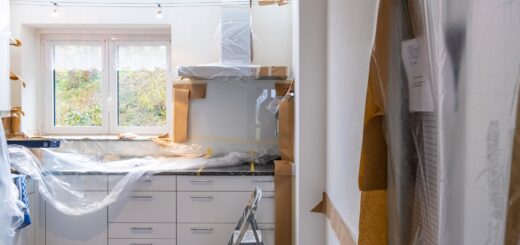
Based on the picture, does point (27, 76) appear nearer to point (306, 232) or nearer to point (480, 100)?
point (306, 232)

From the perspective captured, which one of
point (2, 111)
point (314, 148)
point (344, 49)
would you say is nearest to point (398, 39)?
point (344, 49)

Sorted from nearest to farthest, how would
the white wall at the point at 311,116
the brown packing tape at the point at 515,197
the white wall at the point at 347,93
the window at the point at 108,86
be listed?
the brown packing tape at the point at 515,197 → the white wall at the point at 347,93 → the white wall at the point at 311,116 → the window at the point at 108,86

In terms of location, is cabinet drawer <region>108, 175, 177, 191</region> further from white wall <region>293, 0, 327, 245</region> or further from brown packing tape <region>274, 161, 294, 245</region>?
white wall <region>293, 0, 327, 245</region>

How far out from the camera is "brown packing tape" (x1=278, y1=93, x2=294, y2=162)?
2584mm

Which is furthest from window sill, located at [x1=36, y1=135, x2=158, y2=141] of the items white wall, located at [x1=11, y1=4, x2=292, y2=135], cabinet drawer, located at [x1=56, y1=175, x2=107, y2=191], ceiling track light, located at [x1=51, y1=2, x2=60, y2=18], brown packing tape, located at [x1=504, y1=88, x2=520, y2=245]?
brown packing tape, located at [x1=504, y1=88, x2=520, y2=245]

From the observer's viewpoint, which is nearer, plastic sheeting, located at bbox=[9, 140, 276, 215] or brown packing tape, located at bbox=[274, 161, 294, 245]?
plastic sheeting, located at bbox=[9, 140, 276, 215]

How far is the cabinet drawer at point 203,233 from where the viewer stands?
2529 mm

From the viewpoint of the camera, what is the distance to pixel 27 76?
3006mm

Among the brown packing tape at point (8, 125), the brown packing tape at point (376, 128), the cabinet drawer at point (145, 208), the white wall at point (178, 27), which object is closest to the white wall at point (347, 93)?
the brown packing tape at point (376, 128)

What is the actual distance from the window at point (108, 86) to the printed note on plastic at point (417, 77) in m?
2.72

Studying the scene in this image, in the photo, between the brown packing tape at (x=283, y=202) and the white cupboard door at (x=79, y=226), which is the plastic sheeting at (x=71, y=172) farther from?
the brown packing tape at (x=283, y=202)

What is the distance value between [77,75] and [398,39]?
3123 mm

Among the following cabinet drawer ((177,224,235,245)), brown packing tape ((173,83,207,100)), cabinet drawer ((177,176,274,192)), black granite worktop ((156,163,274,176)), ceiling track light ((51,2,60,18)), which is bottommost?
cabinet drawer ((177,224,235,245))

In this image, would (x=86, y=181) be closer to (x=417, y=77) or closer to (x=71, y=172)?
(x=71, y=172)
